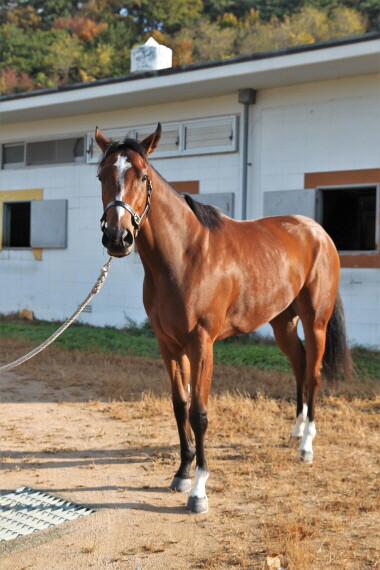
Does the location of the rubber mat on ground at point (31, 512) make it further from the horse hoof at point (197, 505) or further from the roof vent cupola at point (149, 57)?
the roof vent cupola at point (149, 57)

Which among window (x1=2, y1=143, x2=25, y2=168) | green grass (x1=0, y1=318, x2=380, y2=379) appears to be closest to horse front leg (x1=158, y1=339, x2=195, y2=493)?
green grass (x1=0, y1=318, x2=380, y2=379)

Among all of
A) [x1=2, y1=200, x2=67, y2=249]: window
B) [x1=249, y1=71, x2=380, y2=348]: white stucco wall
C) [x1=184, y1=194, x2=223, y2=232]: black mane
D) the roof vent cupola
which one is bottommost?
[x1=184, y1=194, x2=223, y2=232]: black mane

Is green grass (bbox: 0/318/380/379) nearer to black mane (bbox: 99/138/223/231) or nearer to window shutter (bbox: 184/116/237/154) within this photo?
window shutter (bbox: 184/116/237/154)

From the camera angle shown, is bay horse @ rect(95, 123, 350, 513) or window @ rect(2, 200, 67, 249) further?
window @ rect(2, 200, 67, 249)

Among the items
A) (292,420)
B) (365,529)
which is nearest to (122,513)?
(365,529)

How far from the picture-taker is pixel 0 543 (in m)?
2.86

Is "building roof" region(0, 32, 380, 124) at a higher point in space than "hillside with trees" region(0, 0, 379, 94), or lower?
lower

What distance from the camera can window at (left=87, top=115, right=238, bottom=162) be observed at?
9.63 m

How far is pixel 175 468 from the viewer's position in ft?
13.2

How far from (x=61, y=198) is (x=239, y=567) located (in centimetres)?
961

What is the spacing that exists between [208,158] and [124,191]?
701 cm

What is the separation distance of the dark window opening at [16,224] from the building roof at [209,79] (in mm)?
1855

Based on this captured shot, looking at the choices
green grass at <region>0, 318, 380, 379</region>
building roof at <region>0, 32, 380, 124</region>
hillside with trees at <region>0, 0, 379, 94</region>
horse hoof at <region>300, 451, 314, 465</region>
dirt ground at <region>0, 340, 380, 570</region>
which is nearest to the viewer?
dirt ground at <region>0, 340, 380, 570</region>

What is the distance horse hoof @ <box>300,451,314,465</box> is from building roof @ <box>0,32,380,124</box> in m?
5.45
